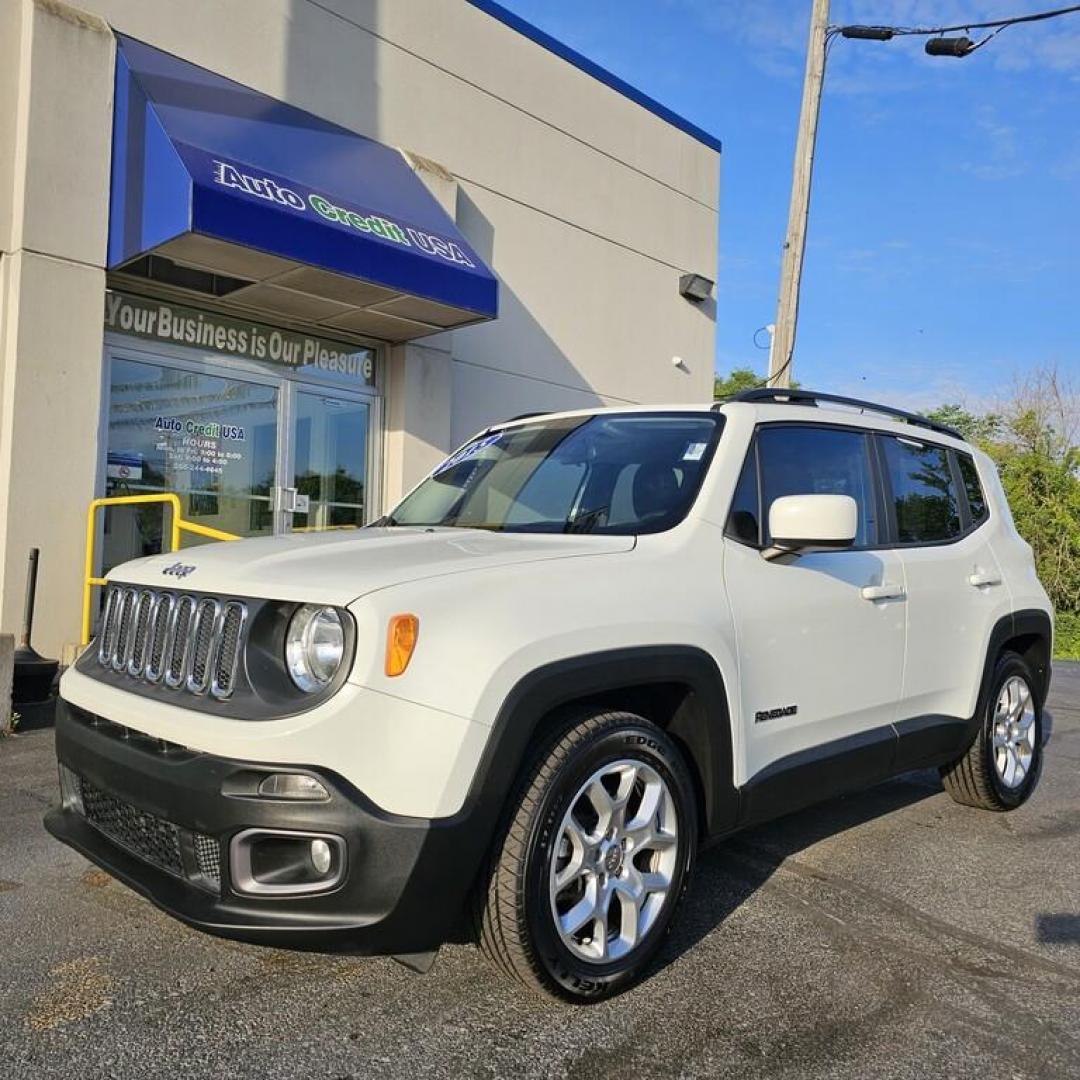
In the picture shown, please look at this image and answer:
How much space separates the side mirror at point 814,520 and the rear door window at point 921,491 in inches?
44.0

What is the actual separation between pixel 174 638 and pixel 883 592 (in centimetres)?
258

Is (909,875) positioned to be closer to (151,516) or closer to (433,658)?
(433,658)

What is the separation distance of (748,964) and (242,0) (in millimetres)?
9266

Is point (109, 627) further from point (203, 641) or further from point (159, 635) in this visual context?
point (203, 641)

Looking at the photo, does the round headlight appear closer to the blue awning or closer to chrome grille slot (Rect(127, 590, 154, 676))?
chrome grille slot (Rect(127, 590, 154, 676))

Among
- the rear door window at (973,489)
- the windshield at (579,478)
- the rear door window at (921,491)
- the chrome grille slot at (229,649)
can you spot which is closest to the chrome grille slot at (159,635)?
the chrome grille slot at (229,649)

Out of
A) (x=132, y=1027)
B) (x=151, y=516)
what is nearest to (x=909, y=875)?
(x=132, y=1027)

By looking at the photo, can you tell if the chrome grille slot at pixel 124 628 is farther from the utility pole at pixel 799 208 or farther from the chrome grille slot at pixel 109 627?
the utility pole at pixel 799 208

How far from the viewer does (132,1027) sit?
98.5 inches

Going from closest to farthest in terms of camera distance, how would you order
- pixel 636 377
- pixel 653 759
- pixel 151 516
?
pixel 653 759
pixel 151 516
pixel 636 377

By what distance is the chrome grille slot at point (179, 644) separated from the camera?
2.69 m

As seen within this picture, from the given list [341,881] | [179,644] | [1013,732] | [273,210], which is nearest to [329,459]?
[273,210]

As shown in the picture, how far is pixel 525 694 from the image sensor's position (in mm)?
2486

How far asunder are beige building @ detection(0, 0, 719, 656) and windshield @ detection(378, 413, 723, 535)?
387cm
